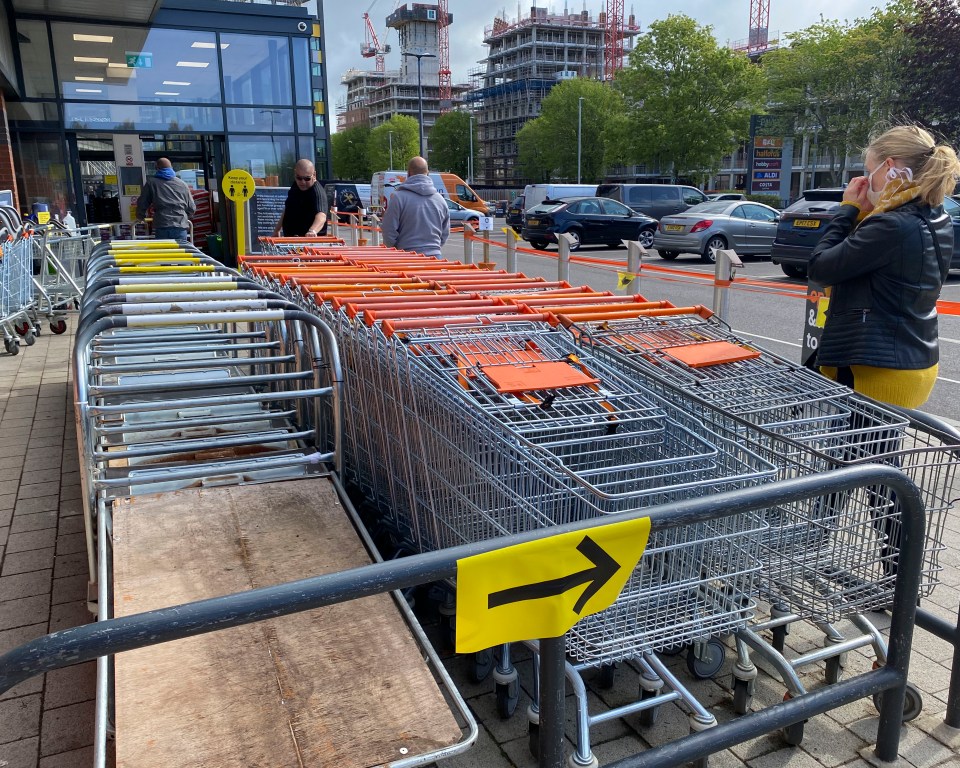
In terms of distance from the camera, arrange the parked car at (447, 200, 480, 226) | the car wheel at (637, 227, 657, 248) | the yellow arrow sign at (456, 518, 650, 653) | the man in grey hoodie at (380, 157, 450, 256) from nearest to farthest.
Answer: the yellow arrow sign at (456, 518, 650, 653), the man in grey hoodie at (380, 157, 450, 256), the car wheel at (637, 227, 657, 248), the parked car at (447, 200, 480, 226)

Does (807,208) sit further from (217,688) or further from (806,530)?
(217,688)

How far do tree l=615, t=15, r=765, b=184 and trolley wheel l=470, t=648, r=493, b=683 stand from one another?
47.0 m

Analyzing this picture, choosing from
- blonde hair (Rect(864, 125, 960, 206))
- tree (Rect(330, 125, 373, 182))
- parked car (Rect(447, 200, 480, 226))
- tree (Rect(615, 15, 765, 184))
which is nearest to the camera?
blonde hair (Rect(864, 125, 960, 206))

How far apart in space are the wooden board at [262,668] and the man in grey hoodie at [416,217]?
14.0 feet

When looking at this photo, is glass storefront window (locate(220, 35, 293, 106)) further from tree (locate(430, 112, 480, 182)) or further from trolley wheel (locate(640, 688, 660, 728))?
tree (locate(430, 112, 480, 182))

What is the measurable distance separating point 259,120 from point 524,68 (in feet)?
389

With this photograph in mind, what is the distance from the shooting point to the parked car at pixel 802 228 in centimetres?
1361

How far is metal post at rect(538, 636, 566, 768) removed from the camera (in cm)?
179

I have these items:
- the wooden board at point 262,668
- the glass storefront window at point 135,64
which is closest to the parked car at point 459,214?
the glass storefront window at point 135,64

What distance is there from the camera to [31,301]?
8.93 metres

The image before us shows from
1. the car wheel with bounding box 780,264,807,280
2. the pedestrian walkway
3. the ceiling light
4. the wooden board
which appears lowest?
the pedestrian walkway

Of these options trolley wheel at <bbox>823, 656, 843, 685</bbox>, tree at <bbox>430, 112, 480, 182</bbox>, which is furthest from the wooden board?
tree at <bbox>430, 112, 480, 182</bbox>

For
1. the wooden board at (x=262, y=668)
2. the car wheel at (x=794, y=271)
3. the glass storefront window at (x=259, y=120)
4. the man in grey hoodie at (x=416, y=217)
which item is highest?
the glass storefront window at (x=259, y=120)

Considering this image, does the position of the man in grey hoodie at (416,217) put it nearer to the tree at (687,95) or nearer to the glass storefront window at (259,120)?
the glass storefront window at (259,120)
